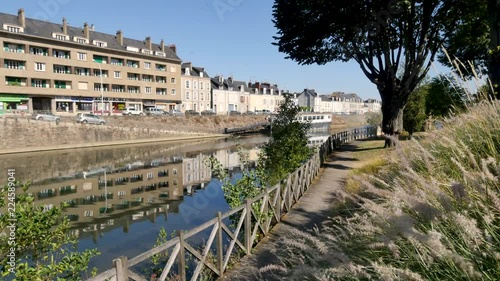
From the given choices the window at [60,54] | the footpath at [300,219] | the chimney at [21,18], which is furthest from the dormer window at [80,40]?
the footpath at [300,219]

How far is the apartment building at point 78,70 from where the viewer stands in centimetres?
4659

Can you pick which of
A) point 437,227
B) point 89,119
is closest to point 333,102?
point 89,119

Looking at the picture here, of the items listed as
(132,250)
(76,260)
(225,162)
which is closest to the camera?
(76,260)

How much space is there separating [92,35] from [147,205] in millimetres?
51047

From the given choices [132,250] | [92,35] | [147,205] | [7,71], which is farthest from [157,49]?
[132,250]

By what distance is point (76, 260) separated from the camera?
4633 millimetres

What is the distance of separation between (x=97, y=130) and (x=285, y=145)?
3559 cm

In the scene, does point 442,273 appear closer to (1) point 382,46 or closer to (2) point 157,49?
(1) point 382,46

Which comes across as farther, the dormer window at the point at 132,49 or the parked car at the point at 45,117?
the dormer window at the point at 132,49

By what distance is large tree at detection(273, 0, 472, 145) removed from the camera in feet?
52.9

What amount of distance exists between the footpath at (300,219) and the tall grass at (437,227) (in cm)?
129

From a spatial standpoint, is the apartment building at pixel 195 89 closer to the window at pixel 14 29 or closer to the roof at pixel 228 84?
the roof at pixel 228 84

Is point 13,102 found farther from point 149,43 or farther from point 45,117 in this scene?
point 149,43

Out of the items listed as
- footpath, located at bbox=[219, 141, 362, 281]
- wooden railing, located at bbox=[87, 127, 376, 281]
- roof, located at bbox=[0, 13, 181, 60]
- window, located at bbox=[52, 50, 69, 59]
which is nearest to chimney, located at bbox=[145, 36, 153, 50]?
roof, located at bbox=[0, 13, 181, 60]
